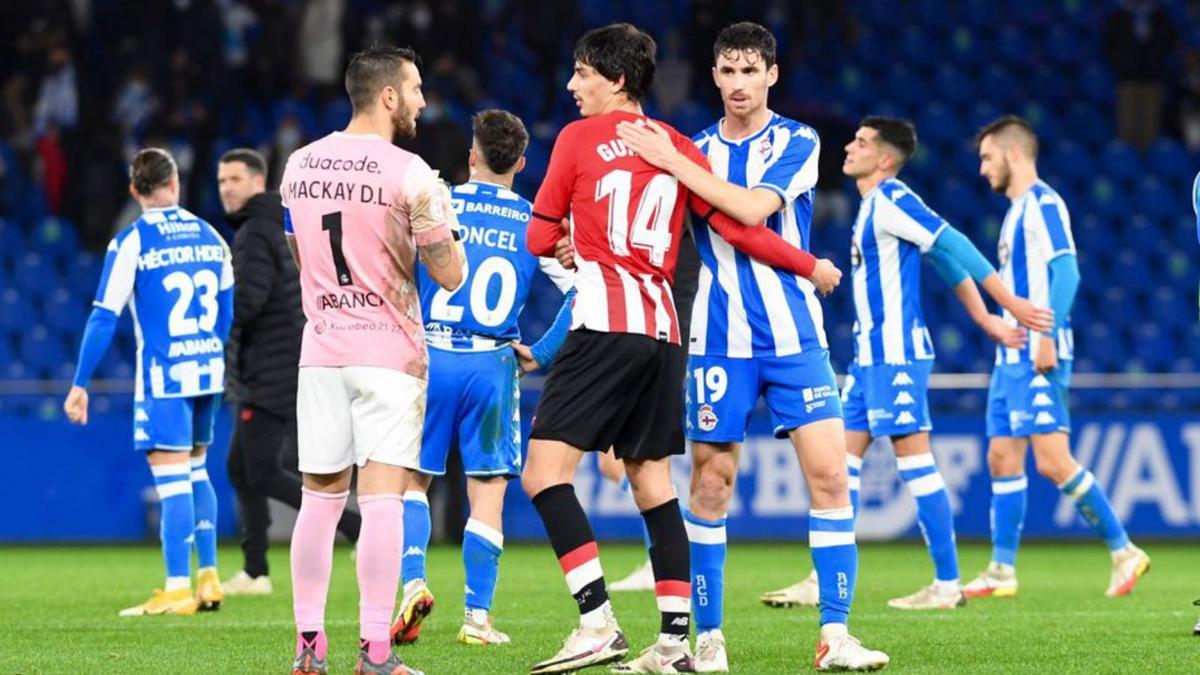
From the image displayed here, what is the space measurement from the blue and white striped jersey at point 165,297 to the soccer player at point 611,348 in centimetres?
338

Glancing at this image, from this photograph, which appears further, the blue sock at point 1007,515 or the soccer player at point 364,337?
the blue sock at point 1007,515

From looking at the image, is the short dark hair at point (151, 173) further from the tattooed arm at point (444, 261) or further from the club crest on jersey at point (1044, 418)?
the club crest on jersey at point (1044, 418)

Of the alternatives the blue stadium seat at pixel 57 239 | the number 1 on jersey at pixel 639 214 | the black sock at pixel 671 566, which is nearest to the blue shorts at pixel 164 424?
the black sock at pixel 671 566

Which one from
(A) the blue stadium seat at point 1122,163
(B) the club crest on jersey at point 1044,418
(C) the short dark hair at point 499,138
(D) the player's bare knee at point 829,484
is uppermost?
(A) the blue stadium seat at point 1122,163

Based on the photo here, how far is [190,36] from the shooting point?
62.7 feet

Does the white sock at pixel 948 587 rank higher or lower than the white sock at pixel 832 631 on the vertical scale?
lower

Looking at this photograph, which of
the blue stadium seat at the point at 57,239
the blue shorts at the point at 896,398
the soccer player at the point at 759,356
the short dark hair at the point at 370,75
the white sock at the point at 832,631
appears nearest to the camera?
the short dark hair at the point at 370,75

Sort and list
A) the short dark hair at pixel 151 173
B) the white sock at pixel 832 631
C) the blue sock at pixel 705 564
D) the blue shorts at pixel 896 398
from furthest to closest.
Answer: the blue shorts at pixel 896 398 < the short dark hair at pixel 151 173 < the blue sock at pixel 705 564 < the white sock at pixel 832 631

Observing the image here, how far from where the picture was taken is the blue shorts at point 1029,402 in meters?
9.89

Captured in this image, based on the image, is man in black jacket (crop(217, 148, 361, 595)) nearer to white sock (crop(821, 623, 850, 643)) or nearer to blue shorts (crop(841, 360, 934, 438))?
blue shorts (crop(841, 360, 934, 438))

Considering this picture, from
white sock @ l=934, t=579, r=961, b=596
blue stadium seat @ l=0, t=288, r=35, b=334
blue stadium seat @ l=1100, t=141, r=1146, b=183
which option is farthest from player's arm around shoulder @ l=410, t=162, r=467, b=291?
blue stadium seat @ l=1100, t=141, r=1146, b=183

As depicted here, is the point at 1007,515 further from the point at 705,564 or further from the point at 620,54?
the point at 620,54

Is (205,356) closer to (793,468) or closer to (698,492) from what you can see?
(698,492)

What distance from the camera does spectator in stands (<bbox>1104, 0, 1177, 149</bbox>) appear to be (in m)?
19.0
